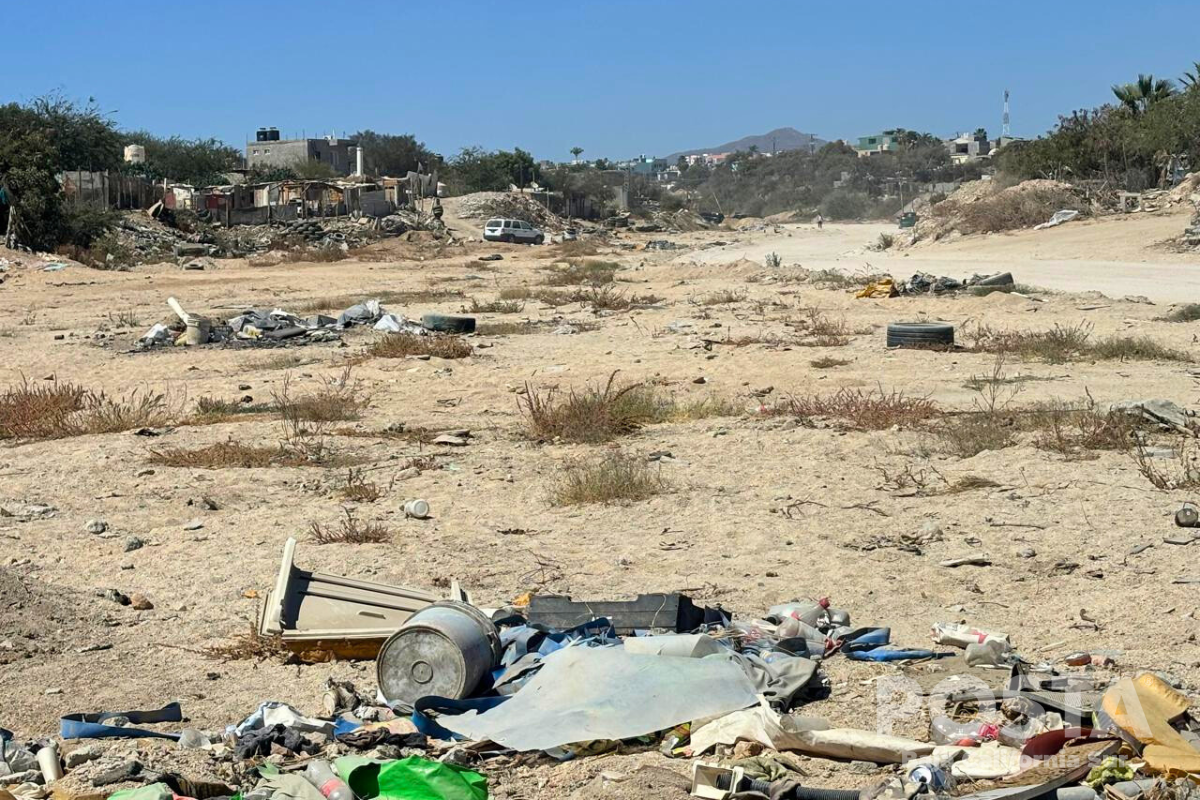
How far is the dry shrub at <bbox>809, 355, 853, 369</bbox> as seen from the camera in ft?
43.2

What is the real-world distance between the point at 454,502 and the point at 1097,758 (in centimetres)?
490

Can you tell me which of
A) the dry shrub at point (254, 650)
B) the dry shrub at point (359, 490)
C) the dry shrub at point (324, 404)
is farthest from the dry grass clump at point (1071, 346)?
the dry shrub at point (254, 650)

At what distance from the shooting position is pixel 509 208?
62031 mm

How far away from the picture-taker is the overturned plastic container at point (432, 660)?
4.74m

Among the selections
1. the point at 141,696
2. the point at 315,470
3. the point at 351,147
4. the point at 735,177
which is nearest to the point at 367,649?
the point at 141,696

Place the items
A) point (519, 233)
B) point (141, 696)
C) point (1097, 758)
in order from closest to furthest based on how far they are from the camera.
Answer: point (1097, 758) → point (141, 696) → point (519, 233)

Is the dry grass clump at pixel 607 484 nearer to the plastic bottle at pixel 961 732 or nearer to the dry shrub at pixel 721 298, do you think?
the plastic bottle at pixel 961 732

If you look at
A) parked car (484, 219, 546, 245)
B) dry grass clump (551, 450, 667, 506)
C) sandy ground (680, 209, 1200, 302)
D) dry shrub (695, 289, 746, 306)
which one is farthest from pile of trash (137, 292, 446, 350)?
parked car (484, 219, 546, 245)

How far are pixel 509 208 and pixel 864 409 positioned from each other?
175 feet

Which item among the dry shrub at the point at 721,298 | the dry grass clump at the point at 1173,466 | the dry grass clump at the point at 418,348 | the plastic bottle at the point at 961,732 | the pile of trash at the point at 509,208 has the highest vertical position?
the pile of trash at the point at 509,208

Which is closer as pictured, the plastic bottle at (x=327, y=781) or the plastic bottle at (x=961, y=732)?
the plastic bottle at (x=327, y=781)

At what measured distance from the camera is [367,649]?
17.9 ft

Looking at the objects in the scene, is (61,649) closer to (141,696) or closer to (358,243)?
(141,696)

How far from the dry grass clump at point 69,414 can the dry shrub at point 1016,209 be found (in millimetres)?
31501
